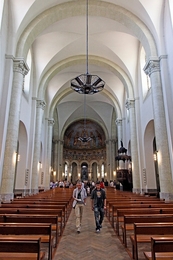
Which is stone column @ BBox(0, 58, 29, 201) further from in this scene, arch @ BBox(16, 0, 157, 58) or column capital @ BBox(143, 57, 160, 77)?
column capital @ BBox(143, 57, 160, 77)

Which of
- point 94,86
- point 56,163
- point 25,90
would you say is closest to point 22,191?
point 25,90

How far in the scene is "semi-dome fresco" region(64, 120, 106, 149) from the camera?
1453 inches

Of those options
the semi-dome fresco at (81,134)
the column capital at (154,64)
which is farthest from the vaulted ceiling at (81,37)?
the semi-dome fresco at (81,134)

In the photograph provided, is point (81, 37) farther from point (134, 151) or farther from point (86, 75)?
point (134, 151)

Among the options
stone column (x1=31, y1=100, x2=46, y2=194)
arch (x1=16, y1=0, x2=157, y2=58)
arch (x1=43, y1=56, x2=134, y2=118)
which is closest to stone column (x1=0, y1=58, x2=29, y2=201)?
arch (x1=16, y1=0, x2=157, y2=58)

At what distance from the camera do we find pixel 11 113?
9812mm

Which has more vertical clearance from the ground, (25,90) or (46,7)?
(46,7)

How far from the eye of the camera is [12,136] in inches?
378

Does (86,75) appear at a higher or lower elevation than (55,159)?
higher

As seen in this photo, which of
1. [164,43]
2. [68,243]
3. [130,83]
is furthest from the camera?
[130,83]

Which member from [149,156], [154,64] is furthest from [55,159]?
[154,64]

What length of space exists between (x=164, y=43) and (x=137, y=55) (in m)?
5.12

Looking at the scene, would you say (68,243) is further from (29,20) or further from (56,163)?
(56,163)

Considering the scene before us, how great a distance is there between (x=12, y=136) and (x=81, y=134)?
92.6ft
